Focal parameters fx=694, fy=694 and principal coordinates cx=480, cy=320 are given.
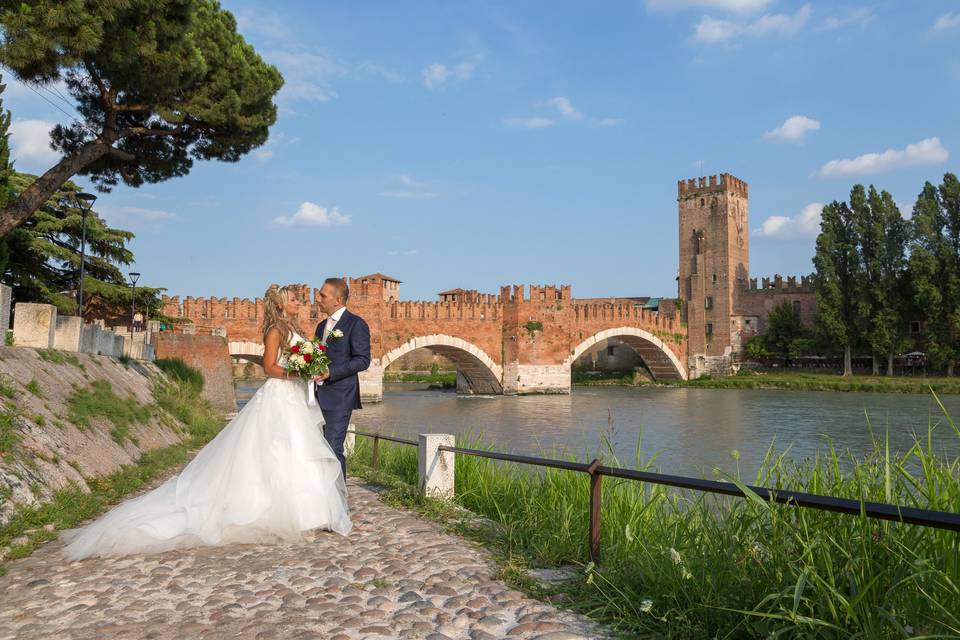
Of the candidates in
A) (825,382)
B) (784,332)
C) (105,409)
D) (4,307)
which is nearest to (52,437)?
(105,409)

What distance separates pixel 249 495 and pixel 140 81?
7.31 m

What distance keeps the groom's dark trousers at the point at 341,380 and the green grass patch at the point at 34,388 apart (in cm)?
295

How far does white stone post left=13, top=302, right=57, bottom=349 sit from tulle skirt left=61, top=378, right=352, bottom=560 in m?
4.18

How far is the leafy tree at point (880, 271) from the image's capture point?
3359 cm

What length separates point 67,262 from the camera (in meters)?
20.7

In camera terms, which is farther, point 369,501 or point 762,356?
point 762,356

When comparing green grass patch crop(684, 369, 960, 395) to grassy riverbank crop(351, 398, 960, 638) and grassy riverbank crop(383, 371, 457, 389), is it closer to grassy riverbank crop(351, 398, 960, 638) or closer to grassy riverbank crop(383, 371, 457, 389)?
grassy riverbank crop(383, 371, 457, 389)

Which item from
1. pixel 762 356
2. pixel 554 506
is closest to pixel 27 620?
pixel 554 506

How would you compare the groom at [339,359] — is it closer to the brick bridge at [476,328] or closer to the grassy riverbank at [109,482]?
the grassy riverbank at [109,482]

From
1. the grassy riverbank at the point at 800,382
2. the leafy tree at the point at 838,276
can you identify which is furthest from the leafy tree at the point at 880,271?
the grassy riverbank at the point at 800,382

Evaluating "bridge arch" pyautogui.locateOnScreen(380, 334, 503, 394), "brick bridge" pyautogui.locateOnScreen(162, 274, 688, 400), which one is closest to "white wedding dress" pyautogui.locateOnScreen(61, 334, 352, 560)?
"brick bridge" pyautogui.locateOnScreen(162, 274, 688, 400)

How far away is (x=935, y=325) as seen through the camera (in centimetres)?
3231

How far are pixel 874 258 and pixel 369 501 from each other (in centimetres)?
3571

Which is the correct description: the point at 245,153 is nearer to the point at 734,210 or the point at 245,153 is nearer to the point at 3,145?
the point at 3,145
